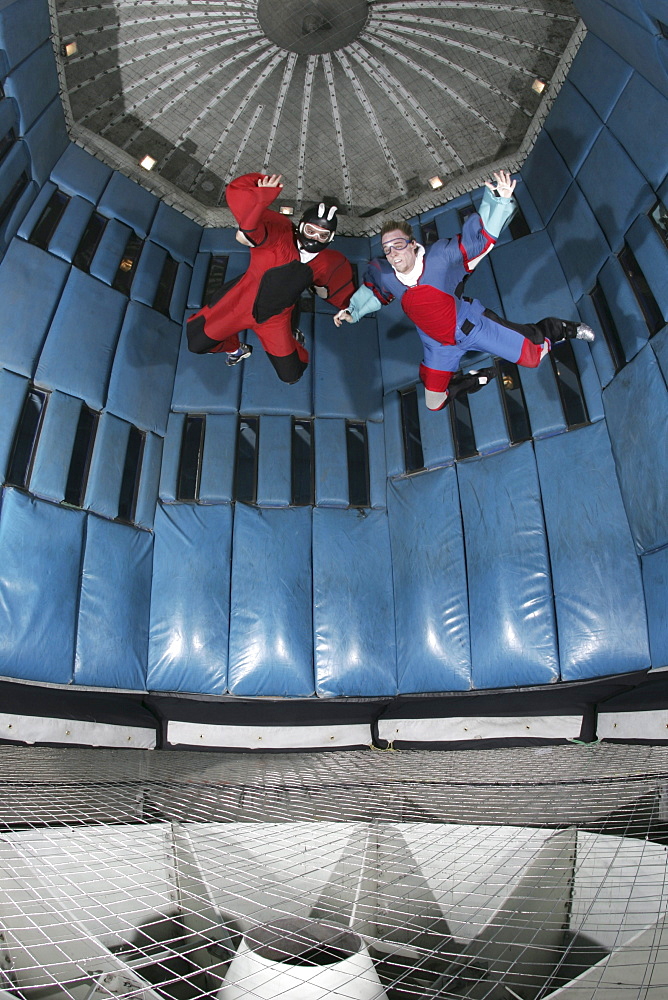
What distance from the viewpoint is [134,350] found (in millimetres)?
6574

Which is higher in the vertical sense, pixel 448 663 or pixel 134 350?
pixel 134 350

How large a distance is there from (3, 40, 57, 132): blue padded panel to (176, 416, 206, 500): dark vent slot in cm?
292

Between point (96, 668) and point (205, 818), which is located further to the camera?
point (96, 668)

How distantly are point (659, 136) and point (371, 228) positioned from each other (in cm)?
354

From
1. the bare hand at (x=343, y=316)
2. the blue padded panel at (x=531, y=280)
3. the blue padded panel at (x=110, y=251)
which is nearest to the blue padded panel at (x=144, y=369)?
the blue padded panel at (x=110, y=251)

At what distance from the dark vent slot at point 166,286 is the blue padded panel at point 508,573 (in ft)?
11.9

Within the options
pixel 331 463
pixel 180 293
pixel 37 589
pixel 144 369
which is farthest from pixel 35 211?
pixel 331 463

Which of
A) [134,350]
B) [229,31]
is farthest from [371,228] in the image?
[134,350]

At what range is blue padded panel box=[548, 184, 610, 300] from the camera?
5902 mm

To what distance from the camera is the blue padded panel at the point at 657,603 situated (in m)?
4.89

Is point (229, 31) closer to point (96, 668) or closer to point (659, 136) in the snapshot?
point (659, 136)

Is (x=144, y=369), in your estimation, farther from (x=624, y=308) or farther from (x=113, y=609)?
(x=624, y=308)

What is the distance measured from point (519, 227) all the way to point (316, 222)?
3.10 m

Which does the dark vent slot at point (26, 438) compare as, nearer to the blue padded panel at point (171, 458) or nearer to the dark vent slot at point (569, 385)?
the blue padded panel at point (171, 458)
